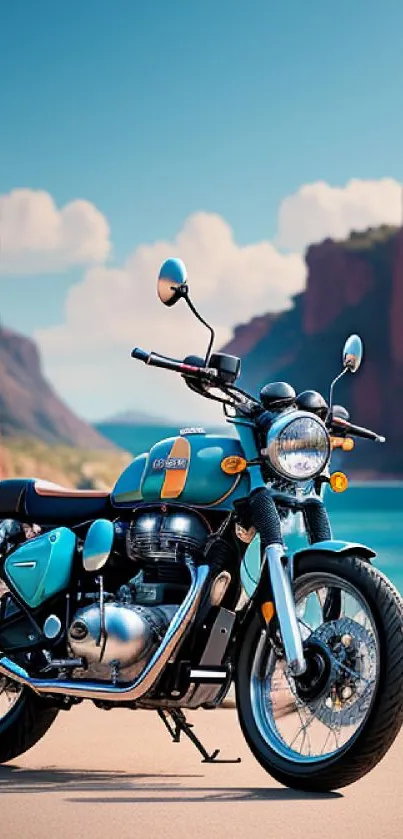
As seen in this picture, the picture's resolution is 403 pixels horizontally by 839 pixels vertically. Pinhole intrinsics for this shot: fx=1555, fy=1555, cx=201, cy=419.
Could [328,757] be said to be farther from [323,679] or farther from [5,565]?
[5,565]

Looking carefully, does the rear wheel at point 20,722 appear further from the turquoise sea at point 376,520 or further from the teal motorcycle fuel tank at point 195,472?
the turquoise sea at point 376,520

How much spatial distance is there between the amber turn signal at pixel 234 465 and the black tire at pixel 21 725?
4.91 ft

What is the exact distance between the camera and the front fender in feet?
18.5

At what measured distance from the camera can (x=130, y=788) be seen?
5887 mm

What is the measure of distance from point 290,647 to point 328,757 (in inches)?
16.2

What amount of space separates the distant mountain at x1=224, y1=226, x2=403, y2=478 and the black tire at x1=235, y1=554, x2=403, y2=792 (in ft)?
466

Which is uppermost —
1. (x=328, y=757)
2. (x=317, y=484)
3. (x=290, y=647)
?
(x=317, y=484)

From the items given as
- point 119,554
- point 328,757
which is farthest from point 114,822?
point 119,554

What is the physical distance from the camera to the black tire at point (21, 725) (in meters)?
6.80

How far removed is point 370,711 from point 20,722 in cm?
200

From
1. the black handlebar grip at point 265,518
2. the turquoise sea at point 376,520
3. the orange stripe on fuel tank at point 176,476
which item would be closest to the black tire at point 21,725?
the orange stripe on fuel tank at point 176,476

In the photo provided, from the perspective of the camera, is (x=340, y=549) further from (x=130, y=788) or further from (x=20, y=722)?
(x=20, y=722)

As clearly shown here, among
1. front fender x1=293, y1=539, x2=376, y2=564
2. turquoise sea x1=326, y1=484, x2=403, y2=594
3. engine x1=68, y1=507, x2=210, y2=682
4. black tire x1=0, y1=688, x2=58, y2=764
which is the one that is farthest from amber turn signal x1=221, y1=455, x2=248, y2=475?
turquoise sea x1=326, y1=484, x2=403, y2=594

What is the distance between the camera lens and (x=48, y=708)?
6852mm
